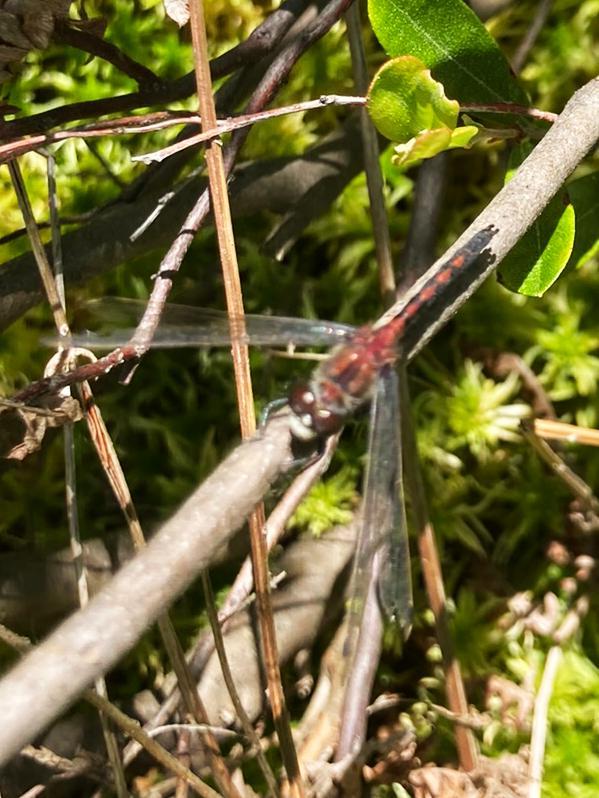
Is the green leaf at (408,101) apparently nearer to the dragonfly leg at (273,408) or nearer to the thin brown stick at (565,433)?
the dragonfly leg at (273,408)

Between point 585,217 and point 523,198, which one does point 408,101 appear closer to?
point 523,198

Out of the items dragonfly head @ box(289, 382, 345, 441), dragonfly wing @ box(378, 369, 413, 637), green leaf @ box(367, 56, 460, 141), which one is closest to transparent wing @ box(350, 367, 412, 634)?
dragonfly wing @ box(378, 369, 413, 637)

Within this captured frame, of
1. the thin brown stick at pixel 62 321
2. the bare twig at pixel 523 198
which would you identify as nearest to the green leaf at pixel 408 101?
the bare twig at pixel 523 198

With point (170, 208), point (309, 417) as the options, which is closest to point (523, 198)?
point (309, 417)

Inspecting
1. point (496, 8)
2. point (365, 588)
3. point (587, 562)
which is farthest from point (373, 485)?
point (496, 8)

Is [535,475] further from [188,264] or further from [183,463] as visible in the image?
[188,264]

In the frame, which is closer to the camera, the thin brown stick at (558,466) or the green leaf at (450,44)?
the green leaf at (450,44)
